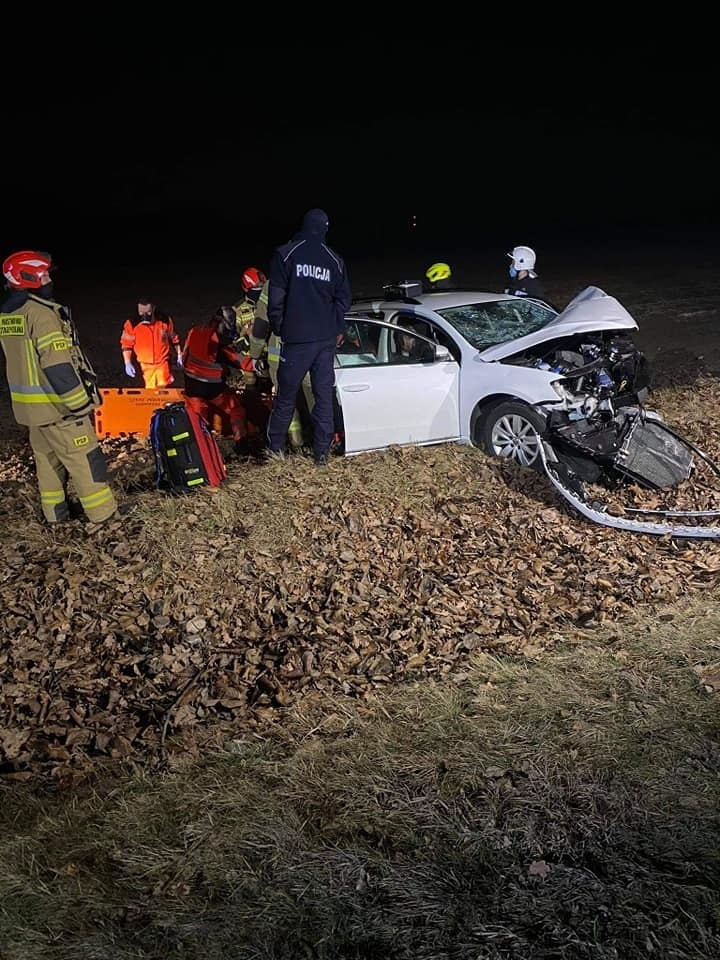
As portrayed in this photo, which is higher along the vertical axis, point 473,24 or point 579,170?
point 473,24

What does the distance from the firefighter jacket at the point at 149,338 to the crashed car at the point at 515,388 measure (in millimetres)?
2328

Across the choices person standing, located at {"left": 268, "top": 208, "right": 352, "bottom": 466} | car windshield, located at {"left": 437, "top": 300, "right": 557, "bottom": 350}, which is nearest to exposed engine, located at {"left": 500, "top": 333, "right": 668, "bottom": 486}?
car windshield, located at {"left": 437, "top": 300, "right": 557, "bottom": 350}

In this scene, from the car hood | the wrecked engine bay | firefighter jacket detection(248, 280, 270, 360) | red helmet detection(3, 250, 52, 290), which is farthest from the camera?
firefighter jacket detection(248, 280, 270, 360)

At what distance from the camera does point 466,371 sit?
771 centimetres

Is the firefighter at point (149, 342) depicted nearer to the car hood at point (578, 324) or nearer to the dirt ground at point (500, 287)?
the dirt ground at point (500, 287)

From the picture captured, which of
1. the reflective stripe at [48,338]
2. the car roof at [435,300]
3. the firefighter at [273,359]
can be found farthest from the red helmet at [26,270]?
the car roof at [435,300]

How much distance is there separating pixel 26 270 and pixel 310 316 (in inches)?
87.0

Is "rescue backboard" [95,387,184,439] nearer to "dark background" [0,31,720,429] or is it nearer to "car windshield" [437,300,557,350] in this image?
"dark background" [0,31,720,429]

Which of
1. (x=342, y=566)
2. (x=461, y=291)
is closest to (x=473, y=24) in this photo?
(x=461, y=291)

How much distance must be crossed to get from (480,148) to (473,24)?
56.4 feet

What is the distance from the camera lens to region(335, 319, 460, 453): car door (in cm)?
770

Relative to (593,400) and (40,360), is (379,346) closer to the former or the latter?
(593,400)

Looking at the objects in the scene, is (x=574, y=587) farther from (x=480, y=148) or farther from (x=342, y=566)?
(x=480, y=148)

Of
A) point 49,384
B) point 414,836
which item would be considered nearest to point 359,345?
point 49,384
